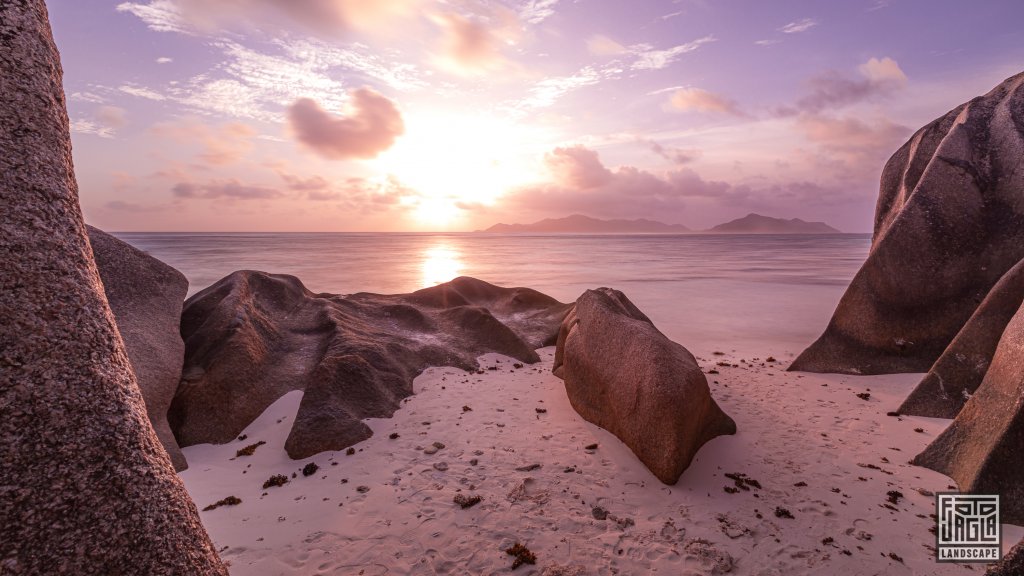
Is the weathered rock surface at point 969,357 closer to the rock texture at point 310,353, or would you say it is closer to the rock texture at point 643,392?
the rock texture at point 643,392

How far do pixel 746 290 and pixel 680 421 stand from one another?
26614 mm

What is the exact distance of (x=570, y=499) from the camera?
18.8 feet

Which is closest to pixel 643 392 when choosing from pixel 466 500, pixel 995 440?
pixel 466 500

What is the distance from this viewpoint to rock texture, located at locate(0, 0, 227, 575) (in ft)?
6.42

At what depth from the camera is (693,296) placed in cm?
2669

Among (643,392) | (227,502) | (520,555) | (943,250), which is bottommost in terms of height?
(227,502)

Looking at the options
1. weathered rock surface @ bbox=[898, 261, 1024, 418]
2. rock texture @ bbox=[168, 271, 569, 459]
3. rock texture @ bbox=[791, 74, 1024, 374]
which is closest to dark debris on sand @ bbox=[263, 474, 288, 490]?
rock texture @ bbox=[168, 271, 569, 459]

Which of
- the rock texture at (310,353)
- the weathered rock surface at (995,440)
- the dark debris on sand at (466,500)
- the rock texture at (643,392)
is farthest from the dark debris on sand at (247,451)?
the weathered rock surface at (995,440)

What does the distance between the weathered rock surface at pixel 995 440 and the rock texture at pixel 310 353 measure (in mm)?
8204

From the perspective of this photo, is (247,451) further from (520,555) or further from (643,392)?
(643,392)

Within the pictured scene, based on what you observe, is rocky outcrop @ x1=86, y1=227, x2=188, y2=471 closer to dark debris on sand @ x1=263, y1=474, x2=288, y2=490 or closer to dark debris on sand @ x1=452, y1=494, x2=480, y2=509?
dark debris on sand @ x1=263, y1=474, x2=288, y2=490

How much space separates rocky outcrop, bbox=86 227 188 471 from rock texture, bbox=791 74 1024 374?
13.6m

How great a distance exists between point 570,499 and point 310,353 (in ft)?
22.2

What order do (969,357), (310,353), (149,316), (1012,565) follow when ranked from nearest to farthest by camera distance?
(1012,565) → (969,357) → (149,316) → (310,353)
